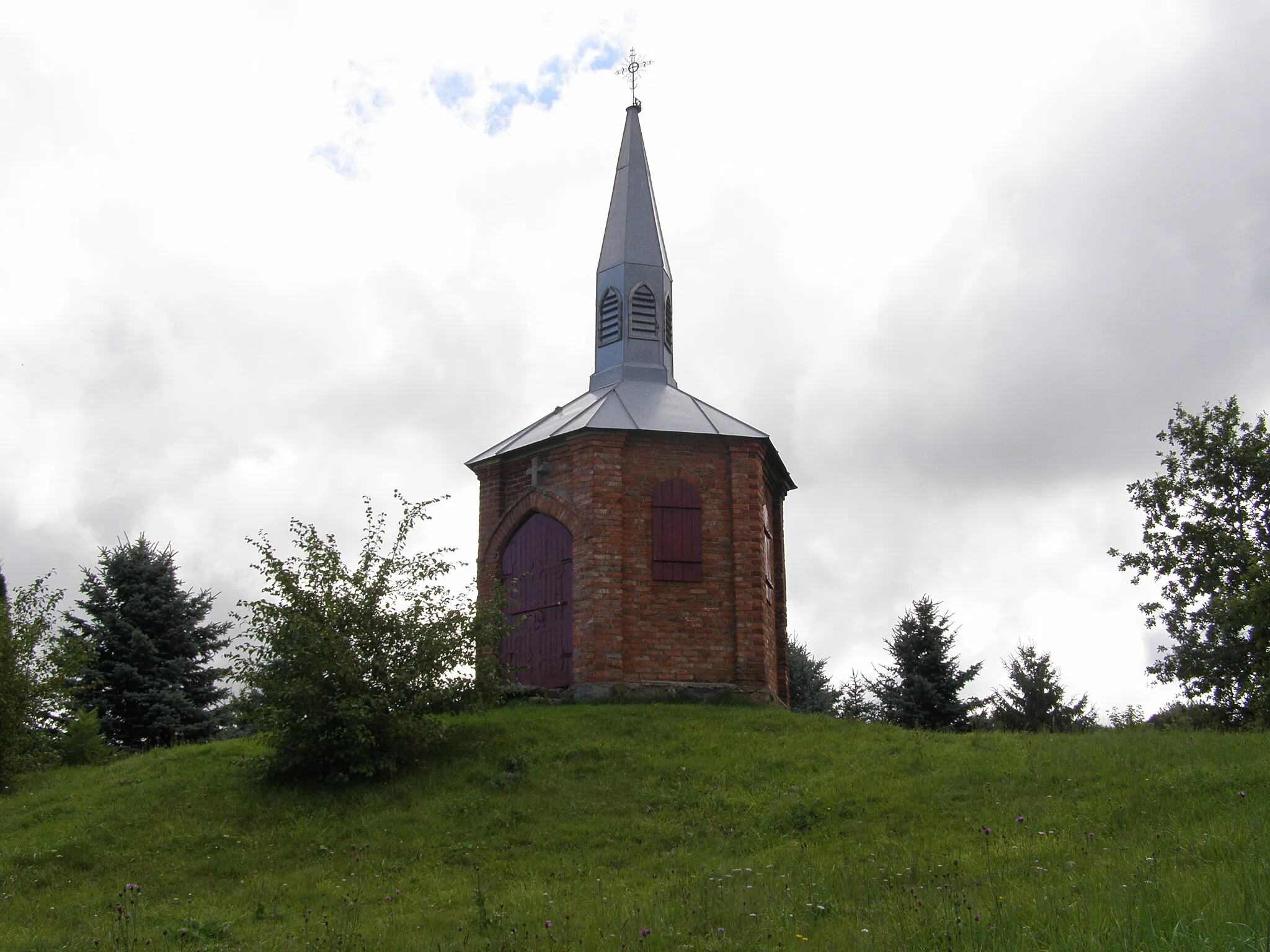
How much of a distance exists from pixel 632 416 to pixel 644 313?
3.94 metres

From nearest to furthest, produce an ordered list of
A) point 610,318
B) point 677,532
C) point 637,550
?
point 637,550, point 677,532, point 610,318

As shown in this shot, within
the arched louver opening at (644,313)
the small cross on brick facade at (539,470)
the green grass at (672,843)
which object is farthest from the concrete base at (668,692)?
the arched louver opening at (644,313)

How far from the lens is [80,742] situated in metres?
19.8

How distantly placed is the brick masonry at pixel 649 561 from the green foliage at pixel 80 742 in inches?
275

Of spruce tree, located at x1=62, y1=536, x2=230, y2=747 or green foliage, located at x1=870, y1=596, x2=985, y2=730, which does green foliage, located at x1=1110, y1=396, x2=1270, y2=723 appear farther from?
spruce tree, located at x1=62, y1=536, x2=230, y2=747

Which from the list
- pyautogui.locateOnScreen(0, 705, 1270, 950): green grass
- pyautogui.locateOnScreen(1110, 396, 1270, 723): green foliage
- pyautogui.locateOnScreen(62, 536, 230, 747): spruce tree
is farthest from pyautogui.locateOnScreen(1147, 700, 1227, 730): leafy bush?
pyautogui.locateOnScreen(62, 536, 230, 747): spruce tree

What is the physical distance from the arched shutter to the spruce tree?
34.2 feet

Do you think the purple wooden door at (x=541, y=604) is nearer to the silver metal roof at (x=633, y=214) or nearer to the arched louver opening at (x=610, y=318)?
the arched louver opening at (x=610, y=318)

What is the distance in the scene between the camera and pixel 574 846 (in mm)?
12883

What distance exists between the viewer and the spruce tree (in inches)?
977

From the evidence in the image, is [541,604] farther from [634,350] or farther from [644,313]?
[644,313]

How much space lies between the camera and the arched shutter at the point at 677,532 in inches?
816

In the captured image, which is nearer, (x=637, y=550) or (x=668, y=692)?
(x=668, y=692)

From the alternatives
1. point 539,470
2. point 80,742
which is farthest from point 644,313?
point 80,742
